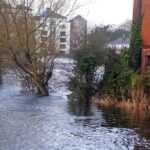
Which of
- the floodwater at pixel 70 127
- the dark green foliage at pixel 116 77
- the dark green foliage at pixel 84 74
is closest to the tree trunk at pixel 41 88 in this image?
the dark green foliage at pixel 84 74

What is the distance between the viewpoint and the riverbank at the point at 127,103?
818 inches

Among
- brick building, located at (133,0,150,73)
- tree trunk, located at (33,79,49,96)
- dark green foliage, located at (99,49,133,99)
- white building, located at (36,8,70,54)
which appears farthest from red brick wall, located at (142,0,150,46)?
tree trunk, located at (33,79,49,96)

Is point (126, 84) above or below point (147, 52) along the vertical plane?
below

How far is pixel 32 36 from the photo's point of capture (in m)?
28.6

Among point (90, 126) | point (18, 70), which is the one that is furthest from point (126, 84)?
point (18, 70)

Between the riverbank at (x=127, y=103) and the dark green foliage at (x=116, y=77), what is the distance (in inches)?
13.3

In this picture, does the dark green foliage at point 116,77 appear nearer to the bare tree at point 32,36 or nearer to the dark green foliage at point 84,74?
the dark green foliage at point 84,74

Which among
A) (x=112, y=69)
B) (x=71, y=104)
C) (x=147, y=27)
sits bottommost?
(x=71, y=104)

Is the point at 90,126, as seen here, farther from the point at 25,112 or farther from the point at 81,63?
the point at 81,63

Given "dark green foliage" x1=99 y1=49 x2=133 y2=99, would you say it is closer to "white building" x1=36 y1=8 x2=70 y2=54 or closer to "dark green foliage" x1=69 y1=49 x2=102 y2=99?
"dark green foliage" x1=69 y1=49 x2=102 y2=99

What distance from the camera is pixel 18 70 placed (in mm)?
30562

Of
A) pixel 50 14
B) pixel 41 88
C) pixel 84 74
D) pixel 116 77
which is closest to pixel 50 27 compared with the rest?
pixel 50 14

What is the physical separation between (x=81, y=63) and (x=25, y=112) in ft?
20.9

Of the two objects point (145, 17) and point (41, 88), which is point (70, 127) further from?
point (41, 88)
